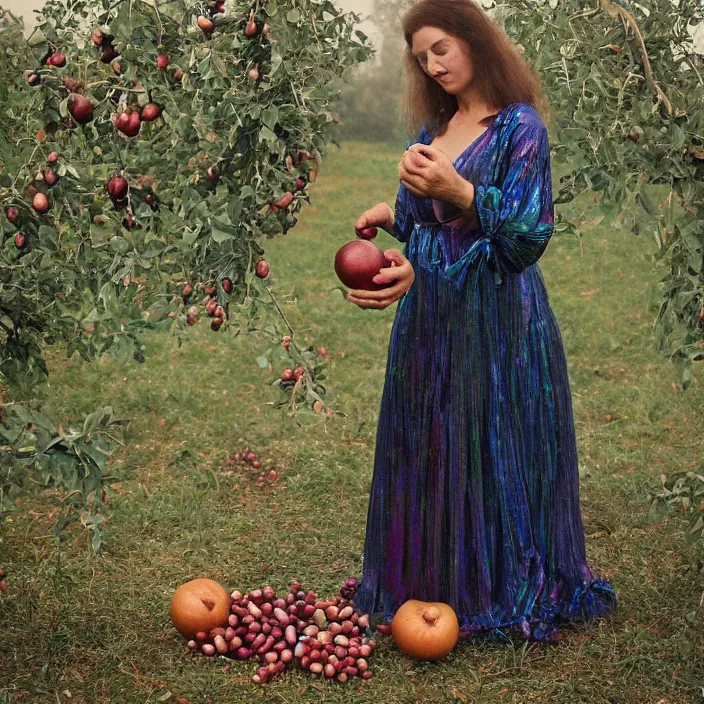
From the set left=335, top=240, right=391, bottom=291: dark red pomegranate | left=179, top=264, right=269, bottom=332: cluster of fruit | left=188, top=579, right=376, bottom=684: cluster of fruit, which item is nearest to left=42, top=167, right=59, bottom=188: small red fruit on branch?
left=179, top=264, right=269, bottom=332: cluster of fruit

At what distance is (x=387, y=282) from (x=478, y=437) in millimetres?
613

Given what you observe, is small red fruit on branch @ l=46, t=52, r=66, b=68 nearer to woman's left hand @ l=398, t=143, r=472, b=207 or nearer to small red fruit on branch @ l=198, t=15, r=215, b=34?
small red fruit on branch @ l=198, t=15, r=215, b=34

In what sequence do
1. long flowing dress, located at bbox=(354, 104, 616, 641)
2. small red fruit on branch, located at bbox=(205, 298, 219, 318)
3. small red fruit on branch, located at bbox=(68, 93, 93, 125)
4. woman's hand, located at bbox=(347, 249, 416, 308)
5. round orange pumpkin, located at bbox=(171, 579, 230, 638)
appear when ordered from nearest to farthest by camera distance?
small red fruit on branch, located at bbox=(68, 93, 93, 125), small red fruit on branch, located at bbox=(205, 298, 219, 318), woman's hand, located at bbox=(347, 249, 416, 308), long flowing dress, located at bbox=(354, 104, 616, 641), round orange pumpkin, located at bbox=(171, 579, 230, 638)

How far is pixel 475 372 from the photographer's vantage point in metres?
3.13

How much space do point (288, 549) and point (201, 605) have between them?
91 cm

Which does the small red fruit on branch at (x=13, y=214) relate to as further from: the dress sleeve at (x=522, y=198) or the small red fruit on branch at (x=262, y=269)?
the dress sleeve at (x=522, y=198)

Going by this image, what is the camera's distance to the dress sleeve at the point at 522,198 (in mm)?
2826

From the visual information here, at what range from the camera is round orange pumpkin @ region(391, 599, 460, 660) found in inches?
124

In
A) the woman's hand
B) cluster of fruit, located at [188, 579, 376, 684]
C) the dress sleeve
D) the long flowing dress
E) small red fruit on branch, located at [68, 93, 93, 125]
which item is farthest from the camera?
cluster of fruit, located at [188, 579, 376, 684]

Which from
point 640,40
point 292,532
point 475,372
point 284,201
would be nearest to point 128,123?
point 284,201

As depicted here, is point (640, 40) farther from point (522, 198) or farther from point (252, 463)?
point (252, 463)

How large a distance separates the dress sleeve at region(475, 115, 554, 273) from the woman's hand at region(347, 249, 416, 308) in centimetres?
27

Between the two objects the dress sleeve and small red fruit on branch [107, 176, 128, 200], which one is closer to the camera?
small red fruit on branch [107, 176, 128, 200]

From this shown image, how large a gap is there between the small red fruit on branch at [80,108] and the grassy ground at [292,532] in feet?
2.54
